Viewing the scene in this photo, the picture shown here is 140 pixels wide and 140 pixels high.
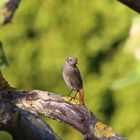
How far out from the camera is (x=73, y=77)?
1.99m

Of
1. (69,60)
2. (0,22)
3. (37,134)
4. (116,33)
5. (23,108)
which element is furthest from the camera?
(116,33)

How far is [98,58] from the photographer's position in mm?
7785

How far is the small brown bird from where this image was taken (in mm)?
1868

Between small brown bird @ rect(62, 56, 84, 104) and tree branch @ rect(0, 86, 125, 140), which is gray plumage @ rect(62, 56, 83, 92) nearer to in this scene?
small brown bird @ rect(62, 56, 84, 104)

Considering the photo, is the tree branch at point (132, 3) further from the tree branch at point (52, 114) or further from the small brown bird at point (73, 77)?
the small brown bird at point (73, 77)

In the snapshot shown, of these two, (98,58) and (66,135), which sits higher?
(98,58)

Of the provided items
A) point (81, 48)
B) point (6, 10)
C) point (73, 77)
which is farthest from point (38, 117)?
point (81, 48)

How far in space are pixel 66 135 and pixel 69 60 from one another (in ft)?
18.8

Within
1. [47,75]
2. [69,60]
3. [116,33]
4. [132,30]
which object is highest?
[132,30]

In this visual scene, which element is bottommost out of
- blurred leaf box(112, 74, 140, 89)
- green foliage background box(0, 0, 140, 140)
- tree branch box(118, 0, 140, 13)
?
green foliage background box(0, 0, 140, 140)

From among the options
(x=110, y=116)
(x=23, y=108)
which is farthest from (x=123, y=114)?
(x=23, y=108)

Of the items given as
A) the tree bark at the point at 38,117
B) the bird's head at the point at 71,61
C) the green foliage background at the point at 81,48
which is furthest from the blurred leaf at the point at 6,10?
the green foliage background at the point at 81,48

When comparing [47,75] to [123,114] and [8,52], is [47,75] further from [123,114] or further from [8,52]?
[123,114]

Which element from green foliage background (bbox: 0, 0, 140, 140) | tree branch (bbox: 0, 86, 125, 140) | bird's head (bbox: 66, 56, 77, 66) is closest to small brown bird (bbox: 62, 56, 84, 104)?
bird's head (bbox: 66, 56, 77, 66)
